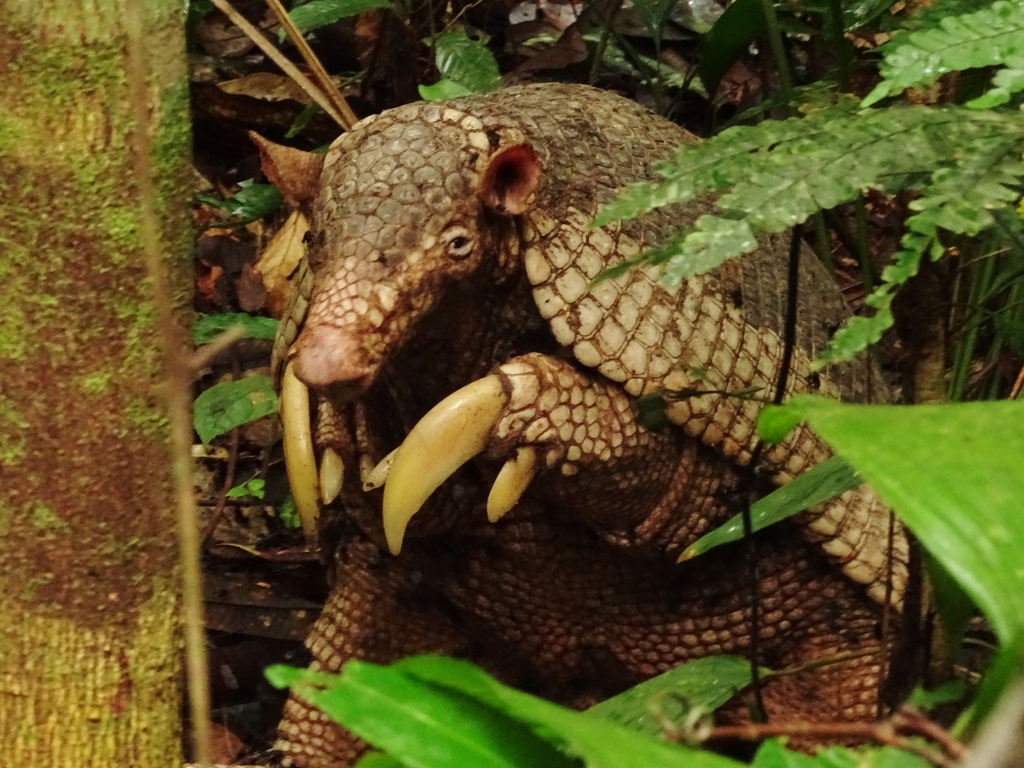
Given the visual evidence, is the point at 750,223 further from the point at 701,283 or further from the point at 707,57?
the point at 707,57

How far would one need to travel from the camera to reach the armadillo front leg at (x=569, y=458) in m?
1.46

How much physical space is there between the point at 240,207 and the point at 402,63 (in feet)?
2.16

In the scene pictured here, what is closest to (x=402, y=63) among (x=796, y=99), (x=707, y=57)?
(x=707, y=57)

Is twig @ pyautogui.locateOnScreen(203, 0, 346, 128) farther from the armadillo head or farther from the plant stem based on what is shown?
the plant stem

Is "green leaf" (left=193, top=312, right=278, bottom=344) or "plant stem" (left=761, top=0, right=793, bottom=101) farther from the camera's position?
"green leaf" (left=193, top=312, right=278, bottom=344)

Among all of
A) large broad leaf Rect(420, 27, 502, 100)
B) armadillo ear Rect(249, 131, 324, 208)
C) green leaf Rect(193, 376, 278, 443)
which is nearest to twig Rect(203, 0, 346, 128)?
armadillo ear Rect(249, 131, 324, 208)

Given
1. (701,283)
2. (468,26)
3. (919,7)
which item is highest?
(919,7)

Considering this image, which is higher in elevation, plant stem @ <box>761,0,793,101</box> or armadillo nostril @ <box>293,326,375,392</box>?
plant stem @ <box>761,0,793,101</box>

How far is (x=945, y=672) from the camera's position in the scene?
112cm

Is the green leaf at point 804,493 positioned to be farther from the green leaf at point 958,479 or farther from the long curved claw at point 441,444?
the green leaf at point 958,479

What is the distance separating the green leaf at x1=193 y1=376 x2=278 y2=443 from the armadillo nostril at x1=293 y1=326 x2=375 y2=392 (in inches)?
35.2

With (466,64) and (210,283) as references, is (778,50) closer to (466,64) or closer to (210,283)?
(466,64)

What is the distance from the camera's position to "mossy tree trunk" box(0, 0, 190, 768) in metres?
1.06

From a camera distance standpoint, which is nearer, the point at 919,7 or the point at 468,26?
the point at 919,7
